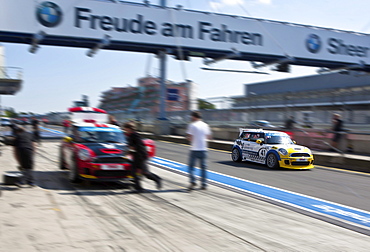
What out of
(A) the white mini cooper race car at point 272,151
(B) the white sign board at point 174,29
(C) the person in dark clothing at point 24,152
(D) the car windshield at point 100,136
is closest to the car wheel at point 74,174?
(D) the car windshield at point 100,136

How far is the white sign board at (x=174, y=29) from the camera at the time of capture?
29234 mm

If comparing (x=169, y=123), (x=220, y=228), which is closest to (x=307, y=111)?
(x=169, y=123)

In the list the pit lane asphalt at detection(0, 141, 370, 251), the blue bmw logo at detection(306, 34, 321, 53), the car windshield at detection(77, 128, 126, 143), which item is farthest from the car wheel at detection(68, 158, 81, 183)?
the blue bmw logo at detection(306, 34, 321, 53)

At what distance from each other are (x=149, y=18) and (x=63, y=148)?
23.5 metres

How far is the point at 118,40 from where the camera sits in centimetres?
3138

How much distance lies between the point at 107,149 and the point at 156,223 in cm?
359

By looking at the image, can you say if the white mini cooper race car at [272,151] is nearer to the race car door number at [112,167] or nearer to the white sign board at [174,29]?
the race car door number at [112,167]

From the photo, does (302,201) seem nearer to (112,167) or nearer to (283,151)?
(112,167)

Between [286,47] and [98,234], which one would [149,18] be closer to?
[286,47]

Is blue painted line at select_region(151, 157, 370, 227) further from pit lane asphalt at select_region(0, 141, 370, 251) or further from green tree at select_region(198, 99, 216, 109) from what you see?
green tree at select_region(198, 99, 216, 109)

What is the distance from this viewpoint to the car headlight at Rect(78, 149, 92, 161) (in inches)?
351

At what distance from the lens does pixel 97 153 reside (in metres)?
9.01

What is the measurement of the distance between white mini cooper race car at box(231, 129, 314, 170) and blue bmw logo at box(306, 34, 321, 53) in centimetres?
2742

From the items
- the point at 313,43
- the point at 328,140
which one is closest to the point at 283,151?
the point at 328,140
